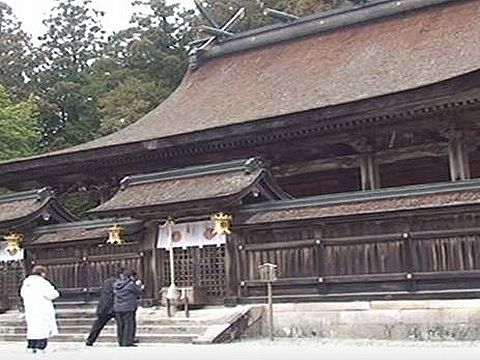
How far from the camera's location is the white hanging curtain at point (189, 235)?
15383 millimetres

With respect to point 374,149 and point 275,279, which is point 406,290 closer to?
point 275,279

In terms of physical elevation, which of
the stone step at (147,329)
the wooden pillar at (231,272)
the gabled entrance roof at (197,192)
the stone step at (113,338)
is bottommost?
the stone step at (113,338)

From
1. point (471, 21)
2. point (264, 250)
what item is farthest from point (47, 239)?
point (471, 21)

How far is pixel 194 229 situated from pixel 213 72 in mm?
10126

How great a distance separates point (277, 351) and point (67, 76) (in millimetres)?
34402

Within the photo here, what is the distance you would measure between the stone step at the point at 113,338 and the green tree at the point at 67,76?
23204 millimetres

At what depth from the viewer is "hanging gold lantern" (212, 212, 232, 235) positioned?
14945mm

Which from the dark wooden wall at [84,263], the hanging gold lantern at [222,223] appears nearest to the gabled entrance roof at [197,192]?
the hanging gold lantern at [222,223]

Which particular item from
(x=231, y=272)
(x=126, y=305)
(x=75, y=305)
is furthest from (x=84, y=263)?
(x=126, y=305)

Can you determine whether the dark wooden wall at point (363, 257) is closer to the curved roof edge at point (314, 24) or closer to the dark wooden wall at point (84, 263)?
the dark wooden wall at point (84, 263)

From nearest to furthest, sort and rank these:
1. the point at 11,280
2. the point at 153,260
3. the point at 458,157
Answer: the point at 458,157 → the point at 153,260 → the point at 11,280

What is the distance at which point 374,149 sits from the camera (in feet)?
55.6

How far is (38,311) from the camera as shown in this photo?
41.3 feet

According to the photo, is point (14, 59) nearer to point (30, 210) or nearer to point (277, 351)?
point (30, 210)
